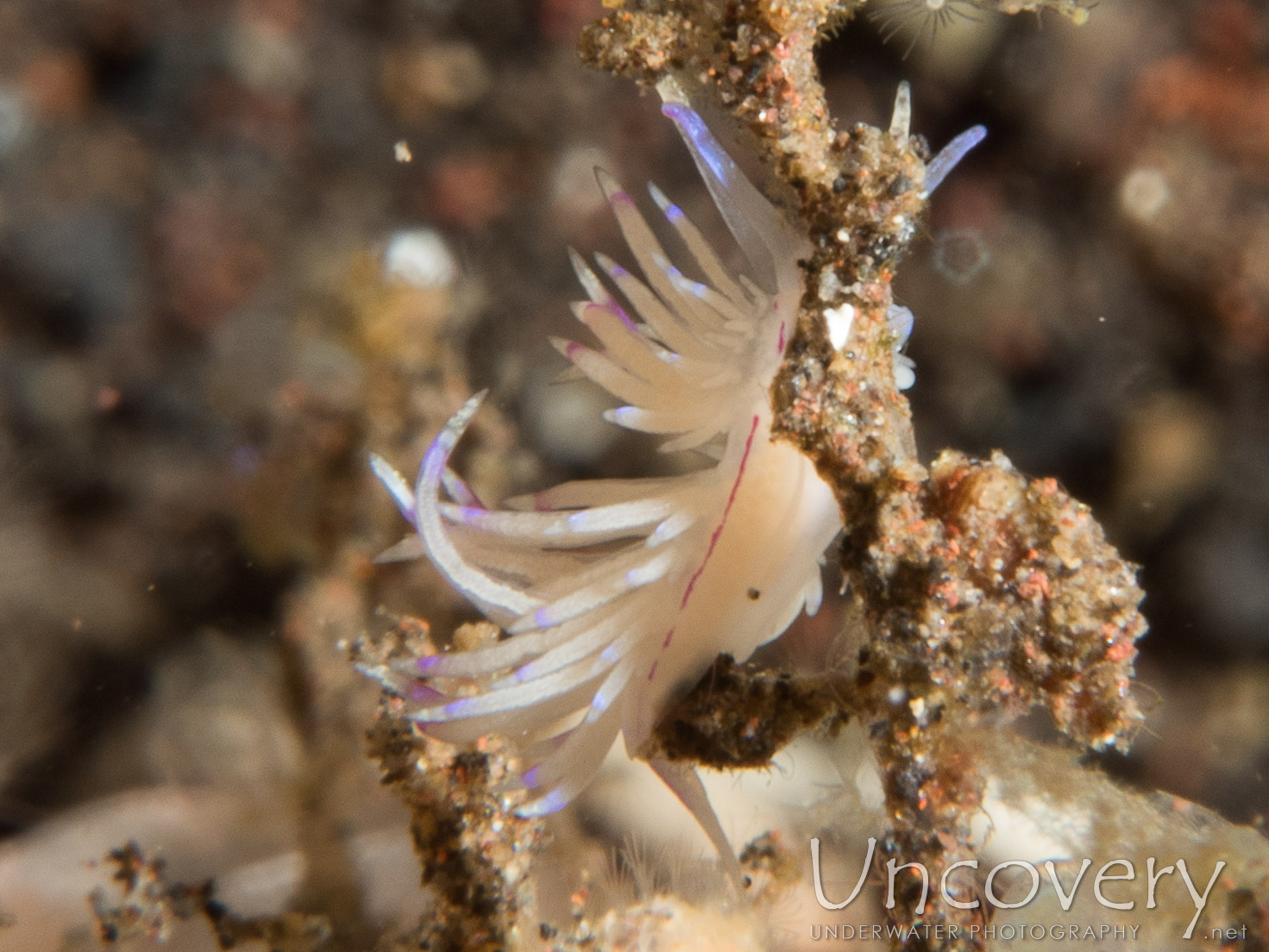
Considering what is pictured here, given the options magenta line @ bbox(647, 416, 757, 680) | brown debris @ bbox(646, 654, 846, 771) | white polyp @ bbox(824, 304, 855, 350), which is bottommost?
brown debris @ bbox(646, 654, 846, 771)

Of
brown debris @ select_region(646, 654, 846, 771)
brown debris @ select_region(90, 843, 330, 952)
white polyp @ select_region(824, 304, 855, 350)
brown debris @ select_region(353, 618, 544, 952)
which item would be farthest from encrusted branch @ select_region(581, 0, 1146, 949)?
brown debris @ select_region(90, 843, 330, 952)

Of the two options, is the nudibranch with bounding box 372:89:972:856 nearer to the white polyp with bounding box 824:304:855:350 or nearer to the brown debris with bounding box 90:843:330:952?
the white polyp with bounding box 824:304:855:350

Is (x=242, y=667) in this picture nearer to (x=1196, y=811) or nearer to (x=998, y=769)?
(x=998, y=769)

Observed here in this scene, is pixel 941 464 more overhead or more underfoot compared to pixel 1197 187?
more underfoot

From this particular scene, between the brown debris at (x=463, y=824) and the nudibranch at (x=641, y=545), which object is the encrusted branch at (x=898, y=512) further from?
the brown debris at (x=463, y=824)

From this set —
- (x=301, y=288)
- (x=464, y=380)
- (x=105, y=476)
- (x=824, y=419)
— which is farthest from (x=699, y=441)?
(x=105, y=476)

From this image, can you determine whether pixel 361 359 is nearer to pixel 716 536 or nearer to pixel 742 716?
pixel 716 536

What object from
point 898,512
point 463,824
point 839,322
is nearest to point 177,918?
point 463,824

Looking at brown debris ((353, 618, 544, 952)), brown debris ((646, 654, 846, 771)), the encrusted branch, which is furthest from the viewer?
brown debris ((353, 618, 544, 952))
